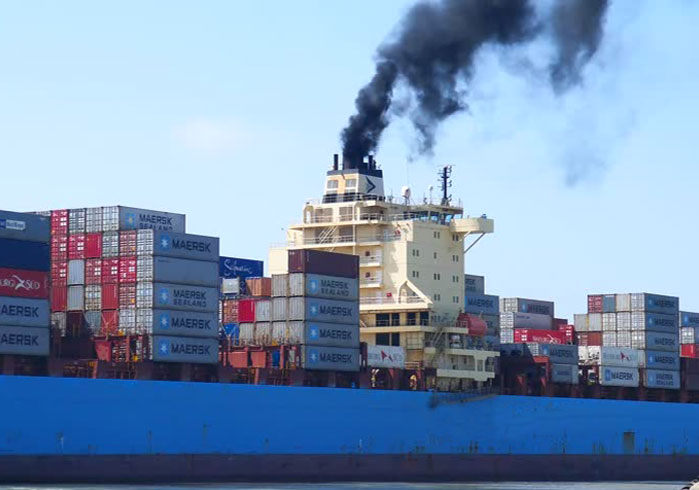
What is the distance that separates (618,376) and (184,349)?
3183cm

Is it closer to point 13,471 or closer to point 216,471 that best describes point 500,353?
point 216,471

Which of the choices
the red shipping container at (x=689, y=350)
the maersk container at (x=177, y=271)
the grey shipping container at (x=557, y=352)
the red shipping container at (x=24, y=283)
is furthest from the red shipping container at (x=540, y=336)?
the red shipping container at (x=24, y=283)

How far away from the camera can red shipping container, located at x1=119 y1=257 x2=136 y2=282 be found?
56656 mm

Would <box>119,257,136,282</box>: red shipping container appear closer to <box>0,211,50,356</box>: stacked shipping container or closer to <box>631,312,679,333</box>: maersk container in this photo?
<box>0,211,50,356</box>: stacked shipping container

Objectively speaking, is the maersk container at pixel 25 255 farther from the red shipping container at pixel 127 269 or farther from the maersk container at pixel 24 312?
the red shipping container at pixel 127 269

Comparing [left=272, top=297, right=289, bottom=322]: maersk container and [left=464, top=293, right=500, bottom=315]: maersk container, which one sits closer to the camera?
[left=272, top=297, right=289, bottom=322]: maersk container

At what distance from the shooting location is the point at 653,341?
81875 mm

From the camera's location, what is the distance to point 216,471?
5981cm

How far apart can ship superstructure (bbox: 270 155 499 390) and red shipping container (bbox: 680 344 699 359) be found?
20.5 m

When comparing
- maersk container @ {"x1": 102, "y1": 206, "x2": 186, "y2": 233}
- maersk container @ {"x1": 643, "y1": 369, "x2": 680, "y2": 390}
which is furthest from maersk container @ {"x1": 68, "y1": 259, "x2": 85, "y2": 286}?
maersk container @ {"x1": 643, "y1": 369, "x2": 680, "y2": 390}

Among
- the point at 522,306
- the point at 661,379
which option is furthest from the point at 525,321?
the point at 661,379

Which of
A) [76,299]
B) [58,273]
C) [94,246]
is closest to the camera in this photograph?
[94,246]

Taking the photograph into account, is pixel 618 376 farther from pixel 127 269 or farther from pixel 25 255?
pixel 25 255

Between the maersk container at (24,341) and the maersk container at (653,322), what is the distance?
39513mm
